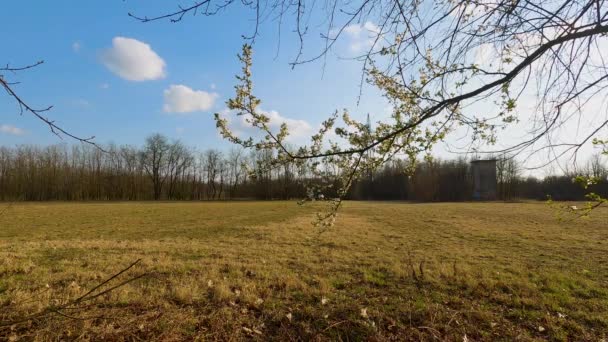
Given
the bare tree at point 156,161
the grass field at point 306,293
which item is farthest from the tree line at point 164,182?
the grass field at point 306,293

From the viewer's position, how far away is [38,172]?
72.7m

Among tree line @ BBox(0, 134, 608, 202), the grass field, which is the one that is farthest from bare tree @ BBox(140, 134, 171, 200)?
the grass field

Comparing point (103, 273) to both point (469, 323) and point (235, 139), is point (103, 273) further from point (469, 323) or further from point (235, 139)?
point (469, 323)

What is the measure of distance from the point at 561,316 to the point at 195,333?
5.39 meters

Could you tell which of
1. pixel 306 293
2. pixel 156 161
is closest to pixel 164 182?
pixel 156 161

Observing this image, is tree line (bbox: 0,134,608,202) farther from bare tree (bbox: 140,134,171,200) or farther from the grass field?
the grass field

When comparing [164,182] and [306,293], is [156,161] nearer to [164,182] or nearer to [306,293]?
[164,182]

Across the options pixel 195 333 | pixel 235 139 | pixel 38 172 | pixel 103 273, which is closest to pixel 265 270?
pixel 103 273

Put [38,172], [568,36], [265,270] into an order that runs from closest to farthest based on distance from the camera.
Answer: [568,36], [265,270], [38,172]

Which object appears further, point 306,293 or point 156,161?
point 156,161

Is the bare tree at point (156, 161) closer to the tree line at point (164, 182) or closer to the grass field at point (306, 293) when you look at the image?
the tree line at point (164, 182)

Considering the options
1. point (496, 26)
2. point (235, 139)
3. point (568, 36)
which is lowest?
point (235, 139)

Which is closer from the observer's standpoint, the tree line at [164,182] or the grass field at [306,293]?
the grass field at [306,293]

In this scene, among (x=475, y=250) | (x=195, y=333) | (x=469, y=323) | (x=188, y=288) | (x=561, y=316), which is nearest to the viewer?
(x=195, y=333)
